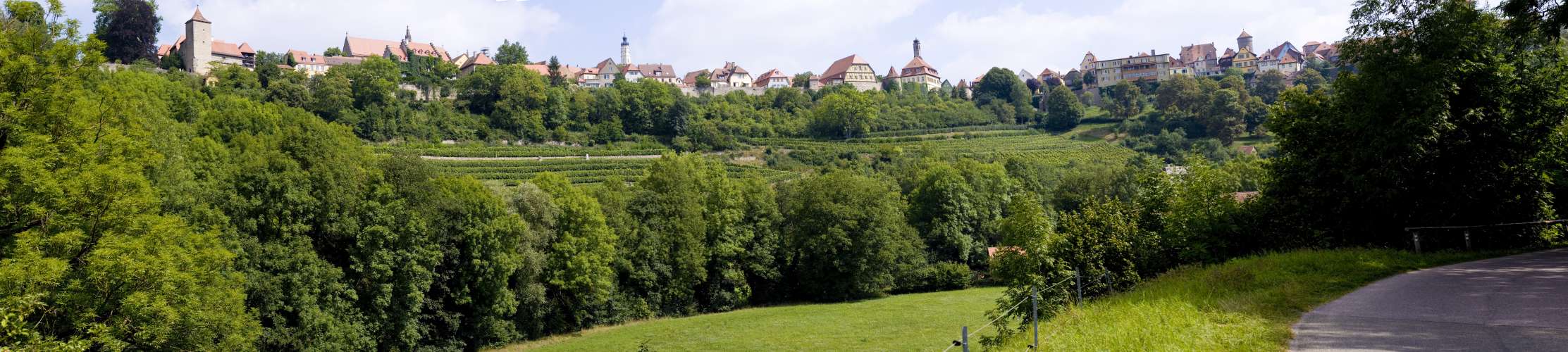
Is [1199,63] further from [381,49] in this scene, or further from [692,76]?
[381,49]

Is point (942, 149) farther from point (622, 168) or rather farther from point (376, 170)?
point (376, 170)

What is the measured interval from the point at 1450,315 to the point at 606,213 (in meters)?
30.3

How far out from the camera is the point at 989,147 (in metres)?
81.7

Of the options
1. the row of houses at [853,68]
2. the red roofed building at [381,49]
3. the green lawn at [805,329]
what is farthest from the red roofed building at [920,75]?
the green lawn at [805,329]

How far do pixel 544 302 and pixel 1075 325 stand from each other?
992 inches

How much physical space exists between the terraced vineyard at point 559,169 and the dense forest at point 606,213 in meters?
4.18

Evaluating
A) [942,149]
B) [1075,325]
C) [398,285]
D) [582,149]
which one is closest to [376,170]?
[398,285]

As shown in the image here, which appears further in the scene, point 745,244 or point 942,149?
point 942,149

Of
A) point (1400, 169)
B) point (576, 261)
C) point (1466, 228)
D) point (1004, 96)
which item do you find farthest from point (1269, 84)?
point (1466, 228)

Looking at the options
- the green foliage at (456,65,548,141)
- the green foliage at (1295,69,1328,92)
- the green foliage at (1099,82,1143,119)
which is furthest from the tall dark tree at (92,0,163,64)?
the green foliage at (1295,69,1328,92)

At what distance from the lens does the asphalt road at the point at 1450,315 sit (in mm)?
7777

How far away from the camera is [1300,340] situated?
8266mm

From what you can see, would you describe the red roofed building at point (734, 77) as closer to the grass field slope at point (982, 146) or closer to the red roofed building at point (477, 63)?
the red roofed building at point (477, 63)

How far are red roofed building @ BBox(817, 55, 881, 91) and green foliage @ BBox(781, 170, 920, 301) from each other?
84555mm
